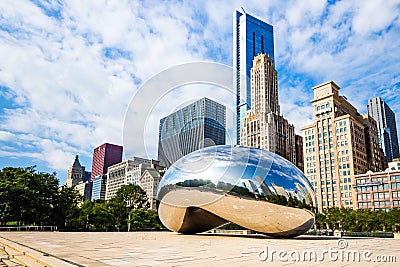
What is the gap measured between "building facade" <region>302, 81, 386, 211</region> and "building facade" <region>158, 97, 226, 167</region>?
283 ft

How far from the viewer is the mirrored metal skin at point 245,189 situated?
1548 cm

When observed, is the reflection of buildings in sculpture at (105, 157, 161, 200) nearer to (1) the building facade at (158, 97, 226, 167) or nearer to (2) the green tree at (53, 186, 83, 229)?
(2) the green tree at (53, 186, 83, 229)

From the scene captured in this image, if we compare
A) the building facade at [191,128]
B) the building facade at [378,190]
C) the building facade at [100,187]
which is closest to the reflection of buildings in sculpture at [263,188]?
the building facade at [191,128]

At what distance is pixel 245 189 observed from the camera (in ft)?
50.2

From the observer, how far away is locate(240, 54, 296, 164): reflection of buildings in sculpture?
121 metres

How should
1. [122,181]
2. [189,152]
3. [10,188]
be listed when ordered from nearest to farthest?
[189,152] < [10,188] < [122,181]

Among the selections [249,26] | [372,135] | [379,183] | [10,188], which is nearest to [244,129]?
[372,135]

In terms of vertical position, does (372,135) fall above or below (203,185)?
above

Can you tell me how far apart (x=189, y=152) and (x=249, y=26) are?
7341 inches

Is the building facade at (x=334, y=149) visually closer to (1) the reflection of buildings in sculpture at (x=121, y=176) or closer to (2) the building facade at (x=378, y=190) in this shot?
(2) the building facade at (x=378, y=190)

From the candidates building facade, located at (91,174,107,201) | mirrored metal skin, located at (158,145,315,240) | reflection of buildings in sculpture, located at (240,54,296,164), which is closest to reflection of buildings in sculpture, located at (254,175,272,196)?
mirrored metal skin, located at (158,145,315,240)

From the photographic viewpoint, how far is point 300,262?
8133 mm

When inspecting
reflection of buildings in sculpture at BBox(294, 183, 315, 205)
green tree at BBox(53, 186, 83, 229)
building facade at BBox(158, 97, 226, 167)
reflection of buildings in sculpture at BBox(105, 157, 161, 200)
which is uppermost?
reflection of buildings in sculpture at BBox(105, 157, 161, 200)

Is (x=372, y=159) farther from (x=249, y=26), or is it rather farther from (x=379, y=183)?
(x=249, y=26)
